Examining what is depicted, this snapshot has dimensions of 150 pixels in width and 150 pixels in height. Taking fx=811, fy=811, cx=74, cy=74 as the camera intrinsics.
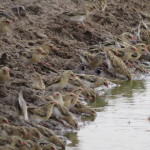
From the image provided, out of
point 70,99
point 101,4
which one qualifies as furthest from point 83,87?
point 101,4

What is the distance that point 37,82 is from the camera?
16.9 metres

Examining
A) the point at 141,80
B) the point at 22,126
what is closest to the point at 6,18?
the point at 141,80

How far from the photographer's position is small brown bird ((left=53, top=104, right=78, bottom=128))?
48.8ft

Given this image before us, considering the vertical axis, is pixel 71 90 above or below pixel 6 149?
above

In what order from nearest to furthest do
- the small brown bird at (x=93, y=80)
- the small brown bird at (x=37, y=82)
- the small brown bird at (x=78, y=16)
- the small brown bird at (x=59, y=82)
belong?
the small brown bird at (x=37, y=82)
the small brown bird at (x=59, y=82)
the small brown bird at (x=93, y=80)
the small brown bird at (x=78, y=16)

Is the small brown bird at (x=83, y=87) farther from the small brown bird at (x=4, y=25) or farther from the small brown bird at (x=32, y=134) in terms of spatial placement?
the small brown bird at (x=32, y=134)

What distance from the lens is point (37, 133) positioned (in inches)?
520

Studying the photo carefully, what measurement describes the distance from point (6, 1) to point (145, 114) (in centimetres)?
807

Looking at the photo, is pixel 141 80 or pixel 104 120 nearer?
pixel 104 120

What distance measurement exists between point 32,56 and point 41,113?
14.7 feet

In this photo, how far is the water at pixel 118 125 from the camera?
45.7 feet

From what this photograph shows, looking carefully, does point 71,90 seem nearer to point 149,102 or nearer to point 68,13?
point 149,102

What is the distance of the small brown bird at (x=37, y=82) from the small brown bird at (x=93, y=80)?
176cm

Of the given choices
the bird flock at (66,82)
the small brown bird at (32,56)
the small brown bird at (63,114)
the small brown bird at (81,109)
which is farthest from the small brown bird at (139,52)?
the small brown bird at (63,114)
